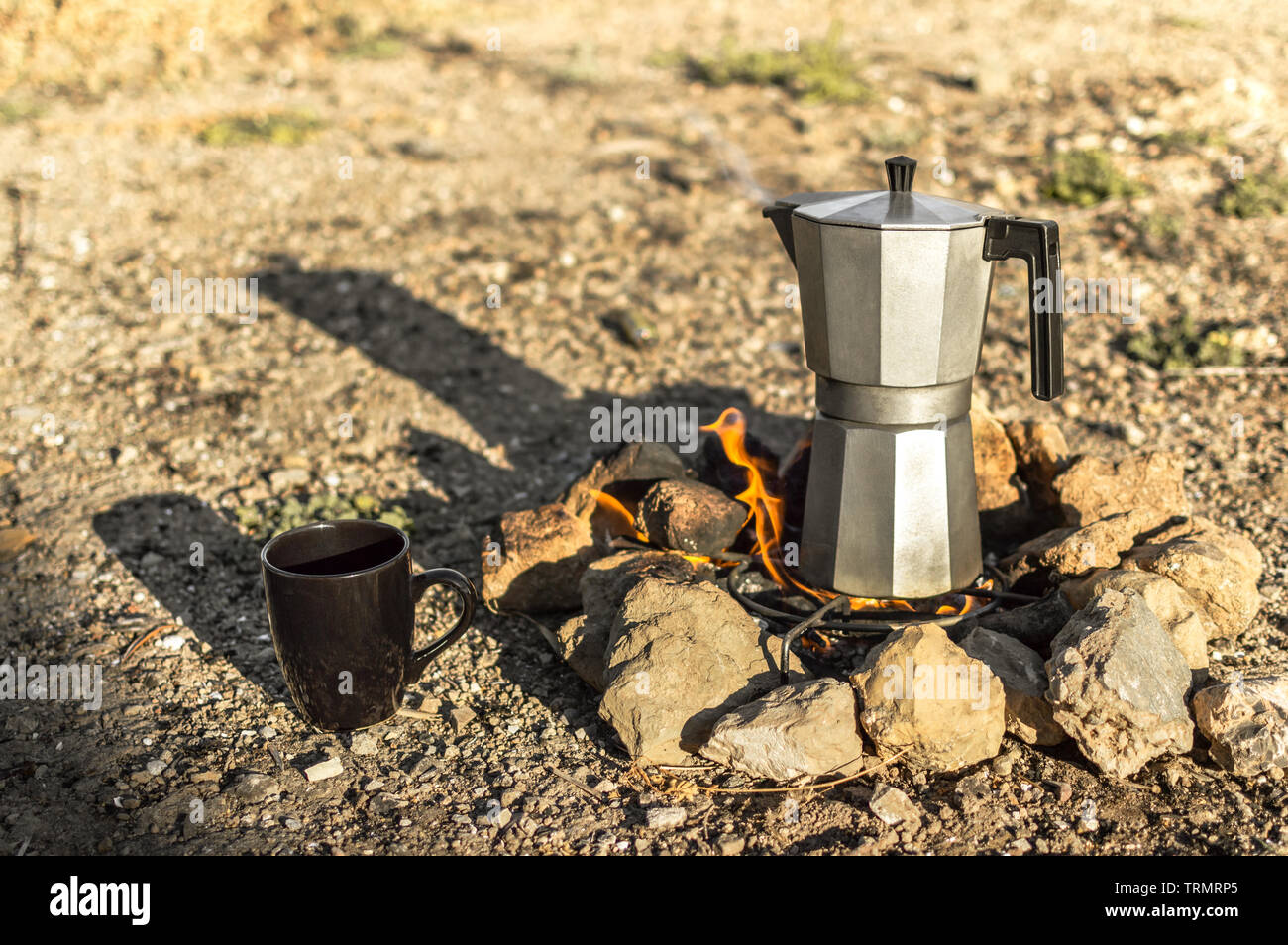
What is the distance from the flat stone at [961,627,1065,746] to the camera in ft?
7.93

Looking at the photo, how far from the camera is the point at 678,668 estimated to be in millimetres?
2459

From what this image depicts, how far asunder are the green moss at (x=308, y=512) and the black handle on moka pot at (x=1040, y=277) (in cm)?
205

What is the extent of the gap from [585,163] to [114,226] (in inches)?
103

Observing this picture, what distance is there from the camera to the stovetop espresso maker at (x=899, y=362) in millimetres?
2430

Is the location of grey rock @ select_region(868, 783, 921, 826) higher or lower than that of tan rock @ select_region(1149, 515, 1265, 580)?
lower

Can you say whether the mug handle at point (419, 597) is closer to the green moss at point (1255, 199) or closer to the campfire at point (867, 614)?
the campfire at point (867, 614)

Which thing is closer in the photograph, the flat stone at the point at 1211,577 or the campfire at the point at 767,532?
the flat stone at the point at 1211,577

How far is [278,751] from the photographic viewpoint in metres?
2.53

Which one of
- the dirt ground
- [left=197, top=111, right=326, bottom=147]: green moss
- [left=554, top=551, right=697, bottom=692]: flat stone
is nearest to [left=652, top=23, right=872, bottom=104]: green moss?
the dirt ground

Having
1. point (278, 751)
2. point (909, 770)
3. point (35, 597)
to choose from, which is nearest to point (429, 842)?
point (278, 751)

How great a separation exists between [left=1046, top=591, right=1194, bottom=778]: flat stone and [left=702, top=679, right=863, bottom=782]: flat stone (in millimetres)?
466

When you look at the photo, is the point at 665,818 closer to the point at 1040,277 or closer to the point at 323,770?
the point at 323,770

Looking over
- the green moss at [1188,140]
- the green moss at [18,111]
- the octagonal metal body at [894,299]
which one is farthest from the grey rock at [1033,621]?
the green moss at [18,111]

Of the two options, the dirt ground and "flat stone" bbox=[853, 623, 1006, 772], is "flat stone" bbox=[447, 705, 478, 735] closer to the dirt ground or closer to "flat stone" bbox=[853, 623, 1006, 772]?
the dirt ground
